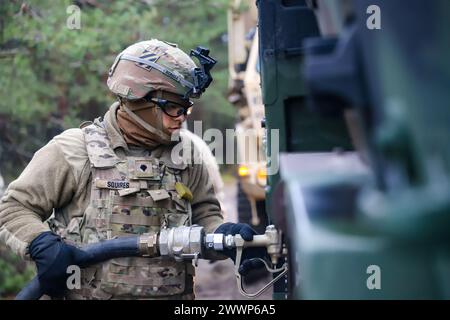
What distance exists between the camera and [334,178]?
270 centimetres

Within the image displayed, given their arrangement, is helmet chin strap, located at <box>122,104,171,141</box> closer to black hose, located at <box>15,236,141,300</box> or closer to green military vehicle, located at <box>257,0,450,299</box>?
black hose, located at <box>15,236,141,300</box>

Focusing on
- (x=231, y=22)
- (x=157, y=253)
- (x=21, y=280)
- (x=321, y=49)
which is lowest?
(x=21, y=280)

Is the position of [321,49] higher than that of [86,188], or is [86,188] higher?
[321,49]

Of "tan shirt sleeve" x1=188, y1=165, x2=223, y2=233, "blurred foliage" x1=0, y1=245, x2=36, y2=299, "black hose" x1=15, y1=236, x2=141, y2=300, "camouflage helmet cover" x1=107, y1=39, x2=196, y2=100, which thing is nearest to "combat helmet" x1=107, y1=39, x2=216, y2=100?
"camouflage helmet cover" x1=107, y1=39, x2=196, y2=100

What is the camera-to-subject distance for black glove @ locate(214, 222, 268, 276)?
13.2 feet

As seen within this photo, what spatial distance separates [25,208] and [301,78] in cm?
139

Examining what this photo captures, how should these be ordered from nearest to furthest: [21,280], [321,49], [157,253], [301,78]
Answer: [321,49], [301,78], [157,253], [21,280]

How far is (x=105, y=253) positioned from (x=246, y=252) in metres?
0.59

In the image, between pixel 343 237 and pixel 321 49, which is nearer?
pixel 343 237

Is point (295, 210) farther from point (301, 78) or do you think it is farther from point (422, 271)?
point (301, 78)

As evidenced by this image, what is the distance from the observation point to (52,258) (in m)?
4.12

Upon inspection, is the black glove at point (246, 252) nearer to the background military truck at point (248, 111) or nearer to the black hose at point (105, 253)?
the black hose at point (105, 253)

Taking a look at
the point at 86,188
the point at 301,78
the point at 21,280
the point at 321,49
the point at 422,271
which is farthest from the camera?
the point at 21,280

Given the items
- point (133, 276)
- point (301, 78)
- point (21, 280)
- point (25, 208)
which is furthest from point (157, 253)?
point (21, 280)
